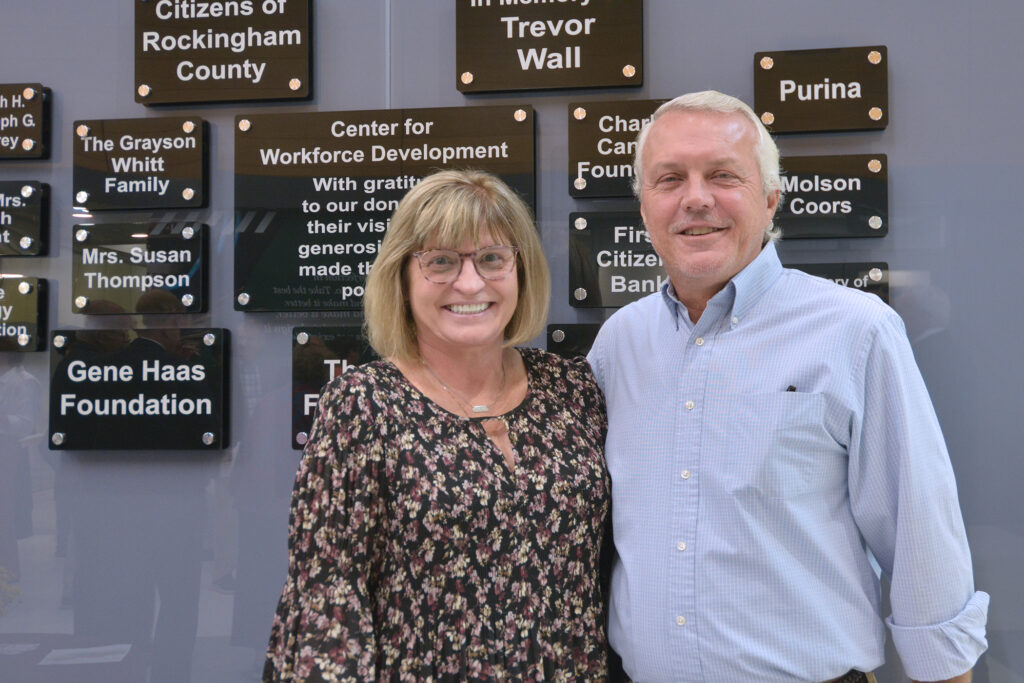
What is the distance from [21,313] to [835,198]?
5.21 ft

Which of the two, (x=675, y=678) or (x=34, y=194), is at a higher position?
(x=34, y=194)

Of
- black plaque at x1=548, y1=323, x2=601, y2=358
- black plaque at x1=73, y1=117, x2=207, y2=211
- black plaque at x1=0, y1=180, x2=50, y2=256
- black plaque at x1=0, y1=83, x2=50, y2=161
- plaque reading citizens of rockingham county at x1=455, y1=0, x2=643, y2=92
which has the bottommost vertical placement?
black plaque at x1=548, y1=323, x2=601, y2=358

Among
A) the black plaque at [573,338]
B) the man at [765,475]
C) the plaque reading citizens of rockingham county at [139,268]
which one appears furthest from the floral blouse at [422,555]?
the plaque reading citizens of rockingham county at [139,268]

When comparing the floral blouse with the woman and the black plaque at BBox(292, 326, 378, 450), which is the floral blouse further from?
the black plaque at BBox(292, 326, 378, 450)

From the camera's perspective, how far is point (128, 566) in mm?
1759

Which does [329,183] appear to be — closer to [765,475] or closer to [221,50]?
[221,50]

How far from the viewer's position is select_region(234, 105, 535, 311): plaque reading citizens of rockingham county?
1.69m

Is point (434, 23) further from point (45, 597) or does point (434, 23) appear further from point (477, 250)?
point (45, 597)

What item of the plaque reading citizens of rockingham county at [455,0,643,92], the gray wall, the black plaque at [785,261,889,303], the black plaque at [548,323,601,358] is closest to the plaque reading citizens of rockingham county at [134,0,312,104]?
the gray wall

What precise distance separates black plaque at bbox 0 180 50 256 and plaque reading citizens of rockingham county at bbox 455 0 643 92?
0.88m

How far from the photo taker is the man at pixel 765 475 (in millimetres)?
1196

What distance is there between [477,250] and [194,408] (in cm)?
75

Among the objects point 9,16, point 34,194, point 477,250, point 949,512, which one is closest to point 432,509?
point 477,250

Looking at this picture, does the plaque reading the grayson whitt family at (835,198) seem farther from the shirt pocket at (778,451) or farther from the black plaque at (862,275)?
the shirt pocket at (778,451)
